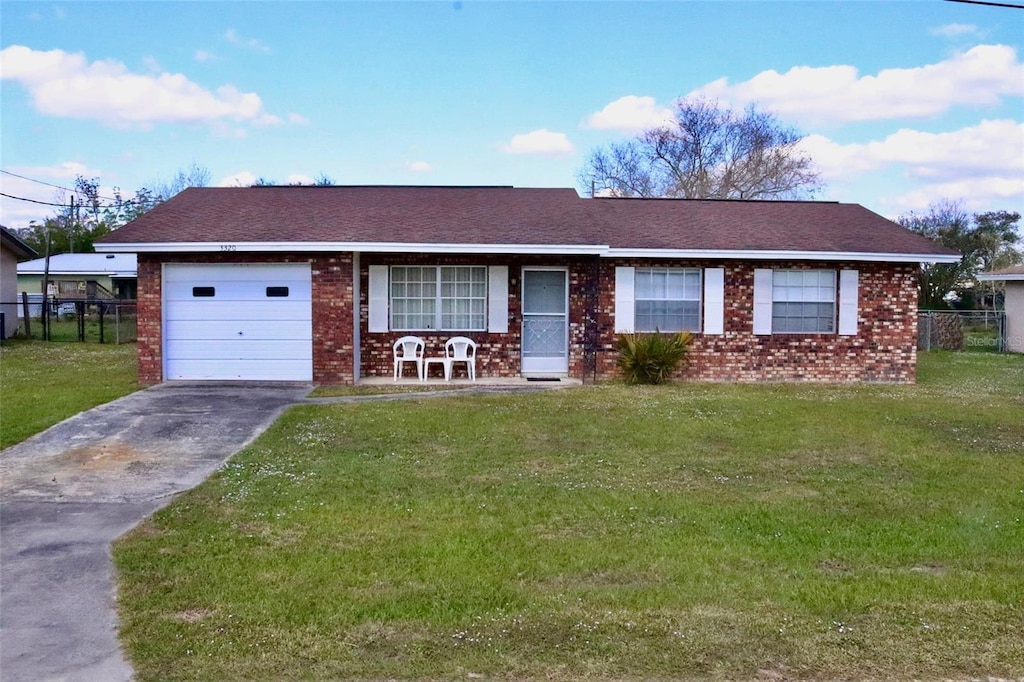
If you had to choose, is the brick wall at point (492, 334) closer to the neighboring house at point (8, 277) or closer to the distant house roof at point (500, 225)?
the distant house roof at point (500, 225)

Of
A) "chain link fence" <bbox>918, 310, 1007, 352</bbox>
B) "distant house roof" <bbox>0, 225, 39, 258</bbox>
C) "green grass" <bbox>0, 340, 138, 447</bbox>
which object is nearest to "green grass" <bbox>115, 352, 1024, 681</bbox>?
"green grass" <bbox>0, 340, 138, 447</bbox>

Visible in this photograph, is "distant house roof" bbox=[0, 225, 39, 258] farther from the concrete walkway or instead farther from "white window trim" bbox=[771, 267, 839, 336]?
"white window trim" bbox=[771, 267, 839, 336]

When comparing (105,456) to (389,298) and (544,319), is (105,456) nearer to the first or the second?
(389,298)

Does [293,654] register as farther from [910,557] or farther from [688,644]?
[910,557]

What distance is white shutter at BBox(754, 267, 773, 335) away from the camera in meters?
16.7

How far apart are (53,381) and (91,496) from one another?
28.7 feet

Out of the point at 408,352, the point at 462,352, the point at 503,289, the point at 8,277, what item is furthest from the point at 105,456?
the point at 8,277

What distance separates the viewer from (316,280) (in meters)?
15.1

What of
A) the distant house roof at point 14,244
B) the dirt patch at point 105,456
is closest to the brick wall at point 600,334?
the dirt patch at point 105,456

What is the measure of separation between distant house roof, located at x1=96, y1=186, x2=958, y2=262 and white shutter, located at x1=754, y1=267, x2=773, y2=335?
1.83 ft

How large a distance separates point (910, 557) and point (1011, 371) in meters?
16.5

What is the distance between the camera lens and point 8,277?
26.1 m

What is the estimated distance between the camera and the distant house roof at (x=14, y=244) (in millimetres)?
25031

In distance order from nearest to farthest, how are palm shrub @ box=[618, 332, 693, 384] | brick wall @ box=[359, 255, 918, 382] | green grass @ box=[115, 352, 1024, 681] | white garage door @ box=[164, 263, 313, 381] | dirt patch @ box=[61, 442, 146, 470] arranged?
green grass @ box=[115, 352, 1024, 681], dirt patch @ box=[61, 442, 146, 470], white garage door @ box=[164, 263, 313, 381], palm shrub @ box=[618, 332, 693, 384], brick wall @ box=[359, 255, 918, 382]
